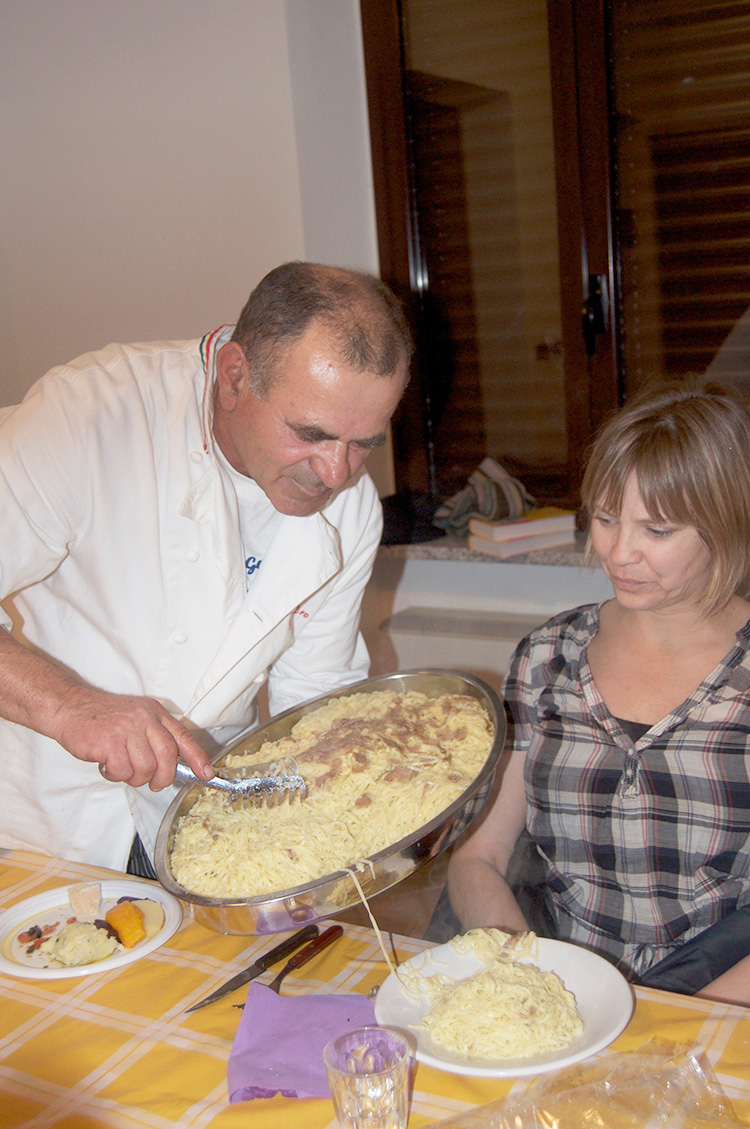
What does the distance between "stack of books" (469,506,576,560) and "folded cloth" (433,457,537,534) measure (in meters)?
0.05

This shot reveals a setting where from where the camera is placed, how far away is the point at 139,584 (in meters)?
1.79

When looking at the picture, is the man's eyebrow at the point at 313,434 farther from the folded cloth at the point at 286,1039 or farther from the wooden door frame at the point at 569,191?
the wooden door frame at the point at 569,191

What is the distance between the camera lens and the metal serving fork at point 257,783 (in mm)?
1283

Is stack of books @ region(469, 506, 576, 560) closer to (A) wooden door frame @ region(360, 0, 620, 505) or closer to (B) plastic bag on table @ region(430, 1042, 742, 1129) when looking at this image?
(A) wooden door frame @ region(360, 0, 620, 505)

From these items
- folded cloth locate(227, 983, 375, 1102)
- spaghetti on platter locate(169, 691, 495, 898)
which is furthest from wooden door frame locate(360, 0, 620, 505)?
folded cloth locate(227, 983, 375, 1102)

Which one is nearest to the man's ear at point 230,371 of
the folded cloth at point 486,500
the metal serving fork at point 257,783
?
the metal serving fork at point 257,783

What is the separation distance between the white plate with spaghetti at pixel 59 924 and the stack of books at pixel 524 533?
197cm

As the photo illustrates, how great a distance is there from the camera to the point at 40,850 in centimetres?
169

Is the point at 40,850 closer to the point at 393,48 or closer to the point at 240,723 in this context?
the point at 240,723

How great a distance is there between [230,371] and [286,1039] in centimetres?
105

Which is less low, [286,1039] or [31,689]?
[31,689]

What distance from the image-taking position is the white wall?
313cm

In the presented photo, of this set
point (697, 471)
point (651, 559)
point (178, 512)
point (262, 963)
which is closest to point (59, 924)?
point (262, 963)

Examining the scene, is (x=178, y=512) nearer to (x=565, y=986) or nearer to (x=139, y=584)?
(x=139, y=584)
